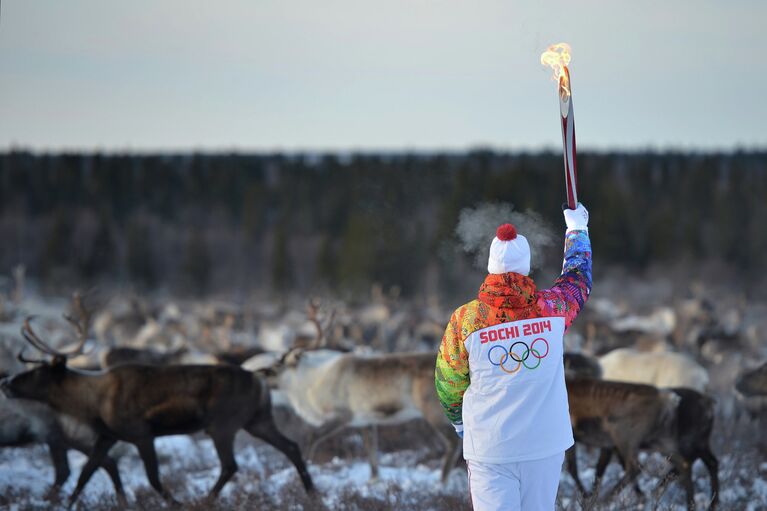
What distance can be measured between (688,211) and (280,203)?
1091 inches

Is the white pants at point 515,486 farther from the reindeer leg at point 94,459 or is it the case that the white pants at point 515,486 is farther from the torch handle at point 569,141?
the reindeer leg at point 94,459

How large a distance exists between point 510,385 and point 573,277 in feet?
2.35

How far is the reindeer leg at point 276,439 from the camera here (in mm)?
7715

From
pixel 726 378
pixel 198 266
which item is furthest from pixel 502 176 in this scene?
pixel 726 378

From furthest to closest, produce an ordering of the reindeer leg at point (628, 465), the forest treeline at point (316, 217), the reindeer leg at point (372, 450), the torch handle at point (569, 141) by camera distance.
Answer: the forest treeline at point (316, 217) → the reindeer leg at point (372, 450) → the reindeer leg at point (628, 465) → the torch handle at point (569, 141)

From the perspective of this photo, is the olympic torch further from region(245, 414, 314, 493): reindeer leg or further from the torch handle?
region(245, 414, 314, 493): reindeer leg

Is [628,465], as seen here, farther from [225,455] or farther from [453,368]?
[453,368]

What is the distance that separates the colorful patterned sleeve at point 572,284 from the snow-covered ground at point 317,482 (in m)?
2.13

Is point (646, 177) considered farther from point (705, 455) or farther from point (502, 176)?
point (705, 455)

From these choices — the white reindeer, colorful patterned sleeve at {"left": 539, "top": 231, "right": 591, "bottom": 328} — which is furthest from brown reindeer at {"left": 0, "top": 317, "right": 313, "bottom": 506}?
the white reindeer

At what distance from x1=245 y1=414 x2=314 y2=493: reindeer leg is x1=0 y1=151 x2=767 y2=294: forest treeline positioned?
102 ft

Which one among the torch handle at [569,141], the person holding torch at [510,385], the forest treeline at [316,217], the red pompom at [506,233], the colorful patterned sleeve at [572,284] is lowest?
the forest treeline at [316,217]

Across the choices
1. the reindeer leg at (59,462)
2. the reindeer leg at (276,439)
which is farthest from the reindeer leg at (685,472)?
the reindeer leg at (59,462)

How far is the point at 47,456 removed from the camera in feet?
31.3
